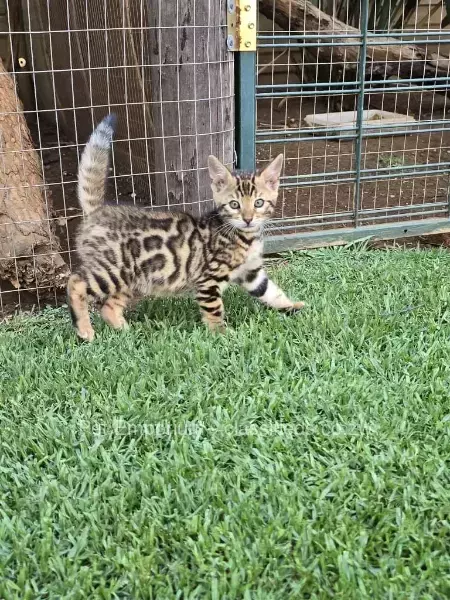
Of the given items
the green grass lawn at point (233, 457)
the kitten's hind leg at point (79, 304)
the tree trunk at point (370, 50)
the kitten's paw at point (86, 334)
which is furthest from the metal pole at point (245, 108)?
the tree trunk at point (370, 50)

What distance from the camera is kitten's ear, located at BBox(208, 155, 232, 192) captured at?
4359 millimetres

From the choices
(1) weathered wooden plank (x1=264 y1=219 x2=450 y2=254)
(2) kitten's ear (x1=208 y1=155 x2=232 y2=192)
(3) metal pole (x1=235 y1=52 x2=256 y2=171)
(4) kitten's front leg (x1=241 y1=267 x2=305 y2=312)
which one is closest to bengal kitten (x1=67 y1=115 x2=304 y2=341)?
(2) kitten's ear (x1=208 y1=155 x2=232 y2=192)

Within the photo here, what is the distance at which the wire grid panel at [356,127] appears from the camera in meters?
5.58

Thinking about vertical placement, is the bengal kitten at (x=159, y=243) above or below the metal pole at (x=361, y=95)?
below

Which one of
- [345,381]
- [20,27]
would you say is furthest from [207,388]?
[20,27]

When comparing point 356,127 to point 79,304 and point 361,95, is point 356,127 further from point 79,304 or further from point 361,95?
point 79,304

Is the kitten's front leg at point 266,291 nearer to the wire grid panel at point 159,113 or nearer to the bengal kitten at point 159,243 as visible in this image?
the bengal kitten at point 159,243

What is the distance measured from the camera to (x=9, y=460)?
9.89 feet

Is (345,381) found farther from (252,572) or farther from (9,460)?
(9,460)

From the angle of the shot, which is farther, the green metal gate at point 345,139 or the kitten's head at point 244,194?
the green metal gate at point 345,139

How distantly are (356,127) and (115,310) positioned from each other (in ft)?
8.76

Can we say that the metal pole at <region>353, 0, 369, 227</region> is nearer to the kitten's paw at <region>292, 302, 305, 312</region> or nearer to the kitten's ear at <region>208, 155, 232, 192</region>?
the kitten's paw at <region>292, 302, 305, 312</region>

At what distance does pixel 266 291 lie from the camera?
4695mm

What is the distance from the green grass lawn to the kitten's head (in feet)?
2.12
